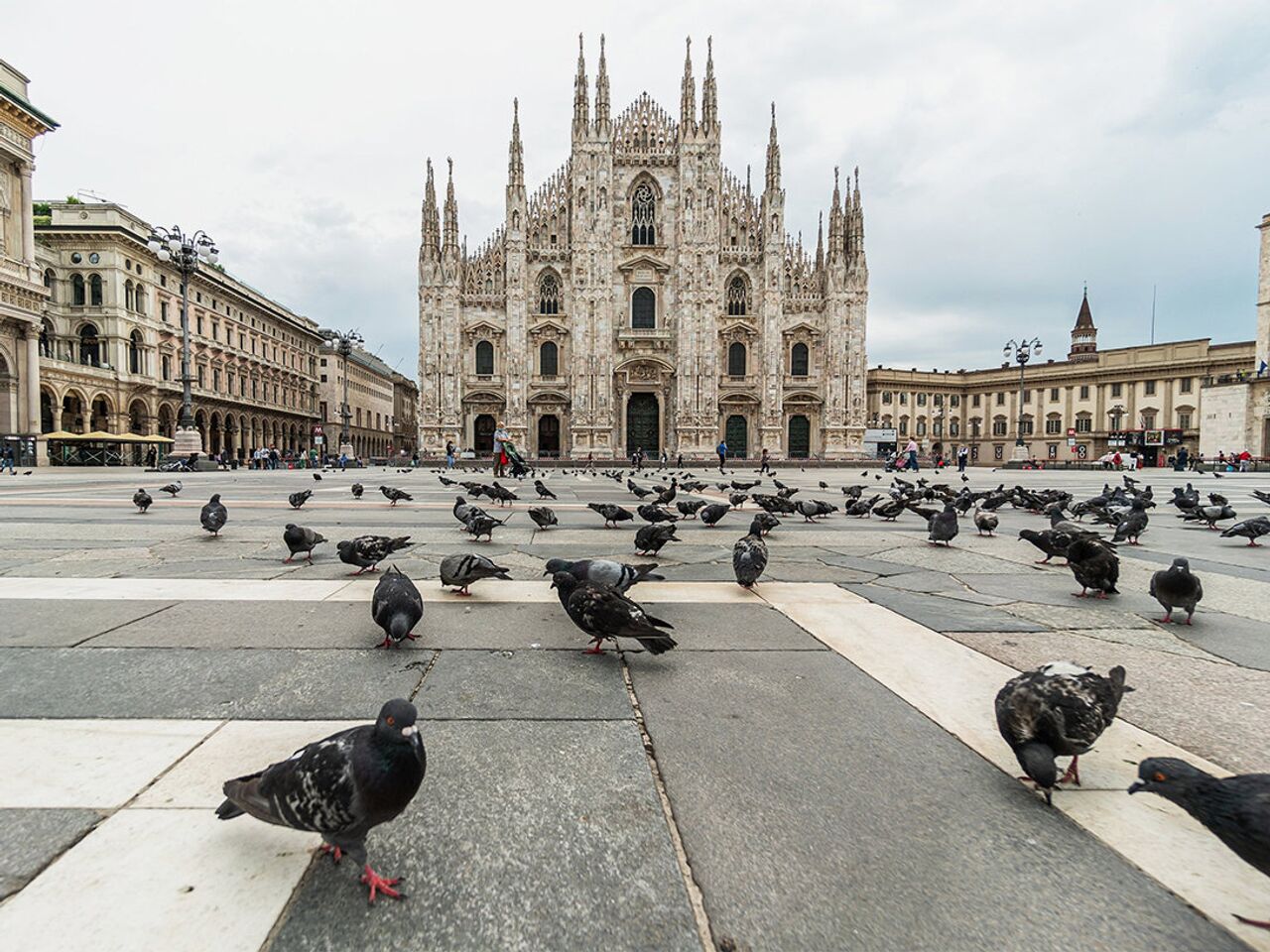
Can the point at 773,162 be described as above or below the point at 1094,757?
above

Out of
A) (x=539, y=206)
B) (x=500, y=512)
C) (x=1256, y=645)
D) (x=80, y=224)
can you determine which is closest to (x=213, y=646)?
(x=1256, y=645)

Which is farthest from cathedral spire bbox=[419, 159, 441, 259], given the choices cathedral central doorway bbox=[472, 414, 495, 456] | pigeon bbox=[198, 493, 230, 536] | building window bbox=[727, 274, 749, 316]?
pigeon bbox=[198, 493, 230, 536]

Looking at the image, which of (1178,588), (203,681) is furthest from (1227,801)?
(203,681)

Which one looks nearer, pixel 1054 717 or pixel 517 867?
pixel 517 867

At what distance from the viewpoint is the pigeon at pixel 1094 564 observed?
479 cm

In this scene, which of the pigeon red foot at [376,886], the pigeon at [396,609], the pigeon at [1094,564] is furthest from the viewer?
the pigeon at [1094,564]

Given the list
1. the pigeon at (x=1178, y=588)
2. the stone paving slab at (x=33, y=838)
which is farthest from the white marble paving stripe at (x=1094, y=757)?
the stone paving slab at (x=33, y=838)

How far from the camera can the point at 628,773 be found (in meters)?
2.23

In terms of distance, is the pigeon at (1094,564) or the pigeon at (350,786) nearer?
the pigeon at (350,786)

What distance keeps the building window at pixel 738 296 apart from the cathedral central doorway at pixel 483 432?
19306 mm

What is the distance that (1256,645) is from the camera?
3709 mm

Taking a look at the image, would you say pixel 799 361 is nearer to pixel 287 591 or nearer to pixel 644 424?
pixel 644 424

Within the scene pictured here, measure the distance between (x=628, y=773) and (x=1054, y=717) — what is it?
1492 millimetres

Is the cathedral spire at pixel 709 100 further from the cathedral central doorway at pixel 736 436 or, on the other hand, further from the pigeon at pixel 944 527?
the pigeon at pixel 944 527
